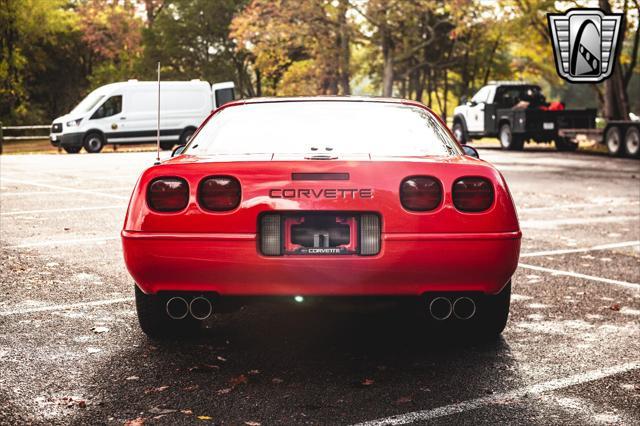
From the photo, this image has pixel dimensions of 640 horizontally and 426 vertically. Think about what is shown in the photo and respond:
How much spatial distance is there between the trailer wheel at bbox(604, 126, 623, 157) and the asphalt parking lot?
18264 mm

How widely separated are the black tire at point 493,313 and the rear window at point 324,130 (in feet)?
2.65

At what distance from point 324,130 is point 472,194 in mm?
1095

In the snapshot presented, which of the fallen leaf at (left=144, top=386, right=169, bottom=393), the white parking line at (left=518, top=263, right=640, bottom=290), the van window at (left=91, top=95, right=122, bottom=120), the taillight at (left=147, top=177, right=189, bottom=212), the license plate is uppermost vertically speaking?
the van window at (left=91, top=95, right=122, bottom=120)

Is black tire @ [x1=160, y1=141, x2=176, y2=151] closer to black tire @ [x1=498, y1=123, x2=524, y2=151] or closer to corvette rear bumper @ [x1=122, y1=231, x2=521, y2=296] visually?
black tire @ [x1=498, y1=123, x2=524, y2=151]

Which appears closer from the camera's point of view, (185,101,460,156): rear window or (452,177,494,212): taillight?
(452,177,494,212): taillight

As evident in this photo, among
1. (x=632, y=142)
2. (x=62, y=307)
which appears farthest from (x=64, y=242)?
(x=632, y=142)

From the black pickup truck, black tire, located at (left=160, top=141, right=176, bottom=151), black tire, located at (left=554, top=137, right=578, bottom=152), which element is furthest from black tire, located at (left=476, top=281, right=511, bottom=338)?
black tire, located at (left=160, top=141, right=176, bottom=151)

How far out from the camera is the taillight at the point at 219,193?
4.45m

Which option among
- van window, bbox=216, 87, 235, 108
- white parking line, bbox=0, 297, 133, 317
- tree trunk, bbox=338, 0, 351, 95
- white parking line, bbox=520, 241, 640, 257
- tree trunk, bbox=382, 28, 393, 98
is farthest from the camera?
tree trunk, bbox=382, 28, 393, 98

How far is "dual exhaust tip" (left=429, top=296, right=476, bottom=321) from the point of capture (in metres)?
4.71

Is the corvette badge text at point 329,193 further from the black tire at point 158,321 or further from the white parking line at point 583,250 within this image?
the white parking line at point 583,250

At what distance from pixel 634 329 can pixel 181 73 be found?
56121 millimetres

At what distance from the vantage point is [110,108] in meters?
30.1

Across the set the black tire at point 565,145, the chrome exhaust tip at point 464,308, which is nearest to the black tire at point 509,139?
the black tire at point 565,145
